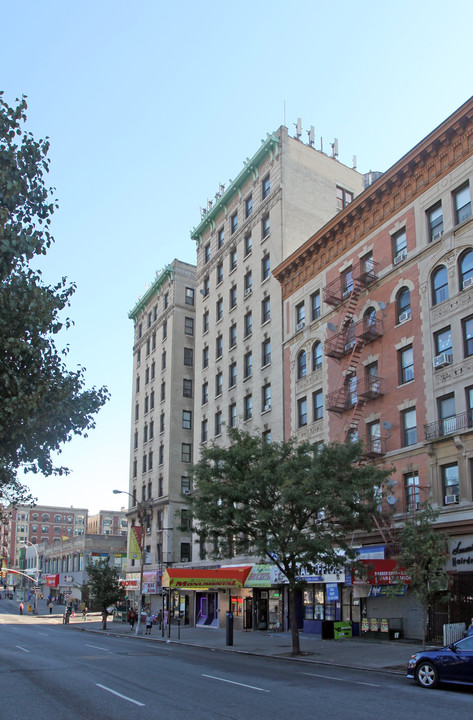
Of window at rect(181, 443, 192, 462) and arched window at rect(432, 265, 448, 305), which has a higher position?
arched window at rect(432, 265, 448, 305)

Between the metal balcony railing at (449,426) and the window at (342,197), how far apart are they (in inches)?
967

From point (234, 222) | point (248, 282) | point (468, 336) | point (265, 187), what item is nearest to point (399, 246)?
point (468, 336)

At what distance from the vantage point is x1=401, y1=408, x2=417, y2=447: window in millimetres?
29781

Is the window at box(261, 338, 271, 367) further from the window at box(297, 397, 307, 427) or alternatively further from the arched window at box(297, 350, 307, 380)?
the window at box(297, 397, 307, 427)

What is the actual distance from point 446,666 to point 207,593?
33989 mm

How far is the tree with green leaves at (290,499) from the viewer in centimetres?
2573

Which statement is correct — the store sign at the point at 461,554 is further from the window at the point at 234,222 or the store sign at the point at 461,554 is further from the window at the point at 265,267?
the window at the point at 234,222

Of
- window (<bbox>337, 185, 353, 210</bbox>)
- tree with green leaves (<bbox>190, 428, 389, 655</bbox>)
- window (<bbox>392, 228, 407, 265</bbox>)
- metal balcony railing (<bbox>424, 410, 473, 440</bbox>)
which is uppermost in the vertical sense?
window (<bbox>337, 185, 353, 210</bbox>)

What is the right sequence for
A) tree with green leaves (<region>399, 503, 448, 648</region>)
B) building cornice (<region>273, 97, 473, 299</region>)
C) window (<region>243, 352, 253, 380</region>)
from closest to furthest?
tree with green leaves (<region>399, 503, 448, 648</region>)
building cornice (<region>273, 97, 473, 299</region>)
window (<region>243, 352, 253, 380</region>)

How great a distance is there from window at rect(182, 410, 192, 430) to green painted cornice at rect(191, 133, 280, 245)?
1491 centimetres

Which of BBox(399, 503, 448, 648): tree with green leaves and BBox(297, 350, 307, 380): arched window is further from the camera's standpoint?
BBox(297, 350, 307, 380): arched window

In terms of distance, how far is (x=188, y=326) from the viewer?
62.4m

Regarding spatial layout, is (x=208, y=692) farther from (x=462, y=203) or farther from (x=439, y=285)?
(x=462, y=203)

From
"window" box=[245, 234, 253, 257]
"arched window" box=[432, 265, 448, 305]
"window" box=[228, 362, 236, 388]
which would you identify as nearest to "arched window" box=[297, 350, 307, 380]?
"window" box=[228, 362, 236, 388]
